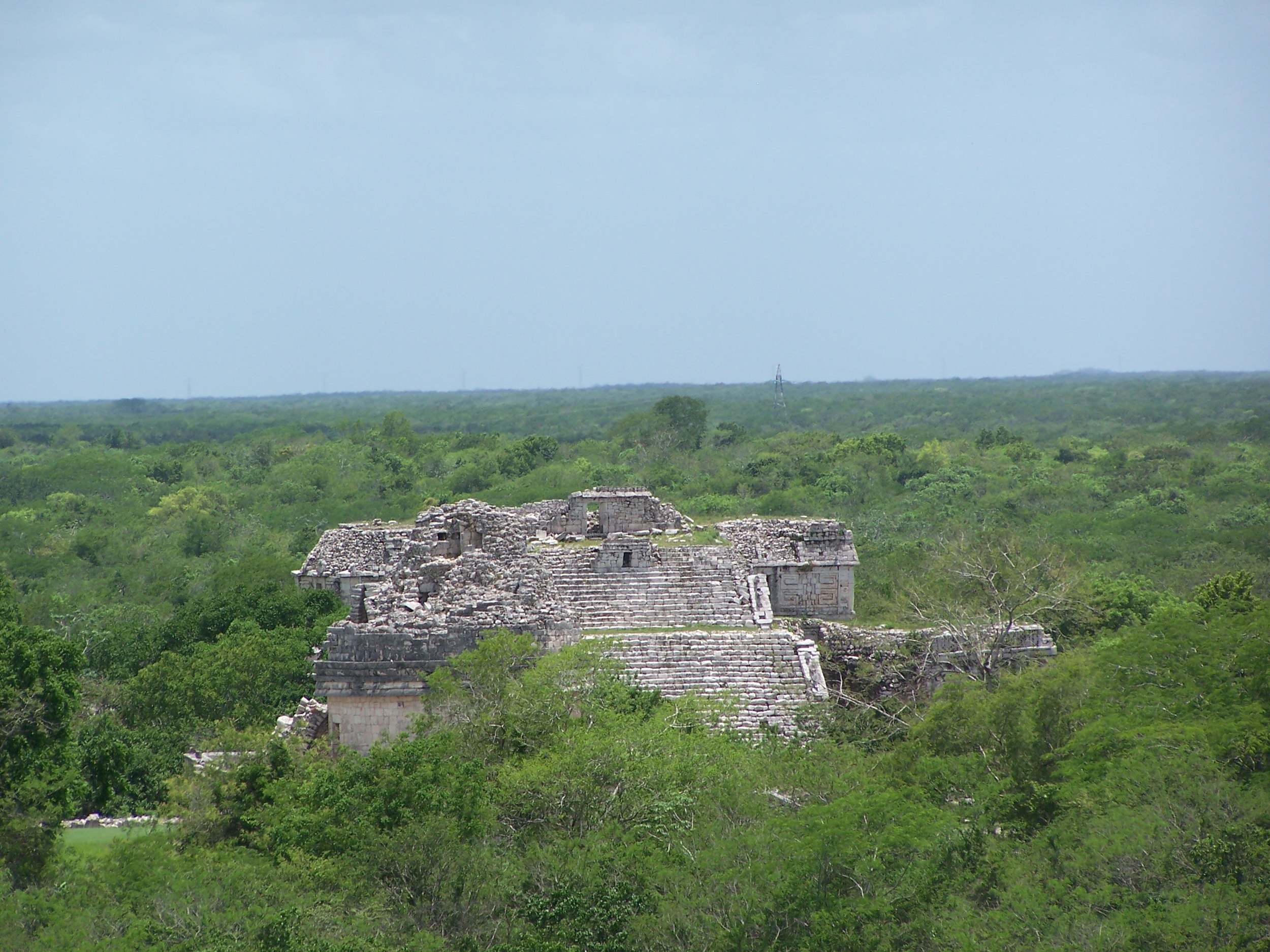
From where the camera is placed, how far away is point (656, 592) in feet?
67.9

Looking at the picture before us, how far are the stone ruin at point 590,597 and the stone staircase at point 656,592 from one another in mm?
23

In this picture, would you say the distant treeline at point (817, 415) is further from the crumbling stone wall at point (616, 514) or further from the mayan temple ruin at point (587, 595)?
the mayan temple ruin at point (587, 595)

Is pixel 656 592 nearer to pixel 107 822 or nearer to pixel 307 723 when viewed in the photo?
pixel 307 723

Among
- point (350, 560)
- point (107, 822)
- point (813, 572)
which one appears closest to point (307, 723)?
point (107, 822)

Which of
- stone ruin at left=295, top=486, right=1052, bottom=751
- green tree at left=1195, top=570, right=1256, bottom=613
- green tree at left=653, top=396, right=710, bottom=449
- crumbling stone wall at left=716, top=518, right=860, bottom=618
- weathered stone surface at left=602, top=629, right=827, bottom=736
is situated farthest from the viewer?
green tree at left=653, top=396, right=710, bottom=449

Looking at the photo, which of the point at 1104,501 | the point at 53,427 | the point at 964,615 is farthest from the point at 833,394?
the point at 964,615

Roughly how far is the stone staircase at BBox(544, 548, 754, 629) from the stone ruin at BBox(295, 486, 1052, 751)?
0.9 inches

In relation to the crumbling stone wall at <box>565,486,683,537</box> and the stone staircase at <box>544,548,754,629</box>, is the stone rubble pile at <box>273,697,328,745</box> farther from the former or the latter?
the crumbling stone wall at <box>565,486,683,537</box>

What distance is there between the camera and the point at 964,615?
19672 millimetres

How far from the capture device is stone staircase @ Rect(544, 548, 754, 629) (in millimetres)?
20031

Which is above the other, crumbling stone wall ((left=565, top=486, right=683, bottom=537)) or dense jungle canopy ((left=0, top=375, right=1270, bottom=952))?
crumbling stone wall ((left=565, top=486, right=683, bottom=537))

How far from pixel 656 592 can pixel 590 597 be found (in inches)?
38.0

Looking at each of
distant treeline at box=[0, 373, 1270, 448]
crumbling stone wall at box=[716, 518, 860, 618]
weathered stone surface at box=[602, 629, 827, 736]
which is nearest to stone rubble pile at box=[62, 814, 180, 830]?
weathered stone surface at box=[602, 629, 827, 736]

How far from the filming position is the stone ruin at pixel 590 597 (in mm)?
16391
